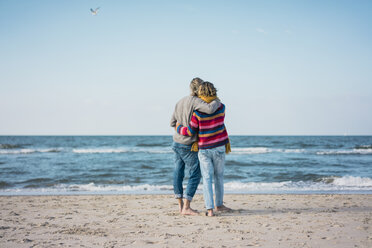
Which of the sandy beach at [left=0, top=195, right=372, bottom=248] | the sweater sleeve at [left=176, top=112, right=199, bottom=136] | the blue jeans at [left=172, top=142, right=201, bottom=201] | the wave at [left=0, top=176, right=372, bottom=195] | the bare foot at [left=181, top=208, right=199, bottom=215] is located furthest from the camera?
the wave at [left=0, top=176, right=372, bottom=195]

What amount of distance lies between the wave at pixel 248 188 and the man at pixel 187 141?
3.16 m

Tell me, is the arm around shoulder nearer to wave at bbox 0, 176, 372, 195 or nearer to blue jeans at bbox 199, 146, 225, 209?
blue jeans at bbox 199, 146, 225, 209

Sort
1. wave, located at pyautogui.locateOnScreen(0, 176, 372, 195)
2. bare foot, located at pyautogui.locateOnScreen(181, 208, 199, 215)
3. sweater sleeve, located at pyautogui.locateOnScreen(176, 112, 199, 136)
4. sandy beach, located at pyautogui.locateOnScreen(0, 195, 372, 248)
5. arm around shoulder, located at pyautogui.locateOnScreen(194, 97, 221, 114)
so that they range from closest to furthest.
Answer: sandy beach, located at pyautogui.locateOnScreen(0, 195, 372, 248) < arm around shoulder, located at pyautogui.locateOnScreen(194, 97, 221, 114) < sweater sleeve, located at pyautogui.locateOnScreen(176, 112, 199, 136) < bare foot, located at pyautogui.locateOnScreen(181, 208, 199, 215) < wave, located at pyautogui.locateOnScreen(0, 176, 372, 195)

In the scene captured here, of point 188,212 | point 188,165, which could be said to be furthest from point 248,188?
point 188,165

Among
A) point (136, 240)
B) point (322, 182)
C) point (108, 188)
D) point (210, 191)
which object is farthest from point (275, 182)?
point (136, 240)

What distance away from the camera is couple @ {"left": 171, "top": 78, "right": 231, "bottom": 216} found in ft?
13.9

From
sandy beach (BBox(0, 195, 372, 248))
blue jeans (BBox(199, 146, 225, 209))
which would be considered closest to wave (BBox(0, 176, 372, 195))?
sandy beach (BBox(0, 195, 372, 248))

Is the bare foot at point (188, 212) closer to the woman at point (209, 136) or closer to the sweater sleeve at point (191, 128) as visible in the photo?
the woman at point (209, 136)

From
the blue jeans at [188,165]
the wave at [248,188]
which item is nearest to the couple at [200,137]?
the blue jeans at [188,165]

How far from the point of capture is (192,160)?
446 cm

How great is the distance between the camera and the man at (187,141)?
4.20m

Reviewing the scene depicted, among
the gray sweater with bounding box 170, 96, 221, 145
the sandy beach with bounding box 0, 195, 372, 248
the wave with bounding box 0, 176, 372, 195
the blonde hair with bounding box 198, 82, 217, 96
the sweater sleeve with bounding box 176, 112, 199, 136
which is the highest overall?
the blonde hair with bounding box 198, 82, 217, 96

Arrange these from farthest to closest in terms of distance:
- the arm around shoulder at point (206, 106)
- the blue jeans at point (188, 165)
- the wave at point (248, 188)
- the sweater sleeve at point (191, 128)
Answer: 1. the wave at point (248, 188)
2. the blue jeans at point (188, 165)
3. the sweater sleeve at point (191, 128)
4. the arm around shoulder at point (206, 106)

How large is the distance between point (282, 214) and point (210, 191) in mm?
1162
